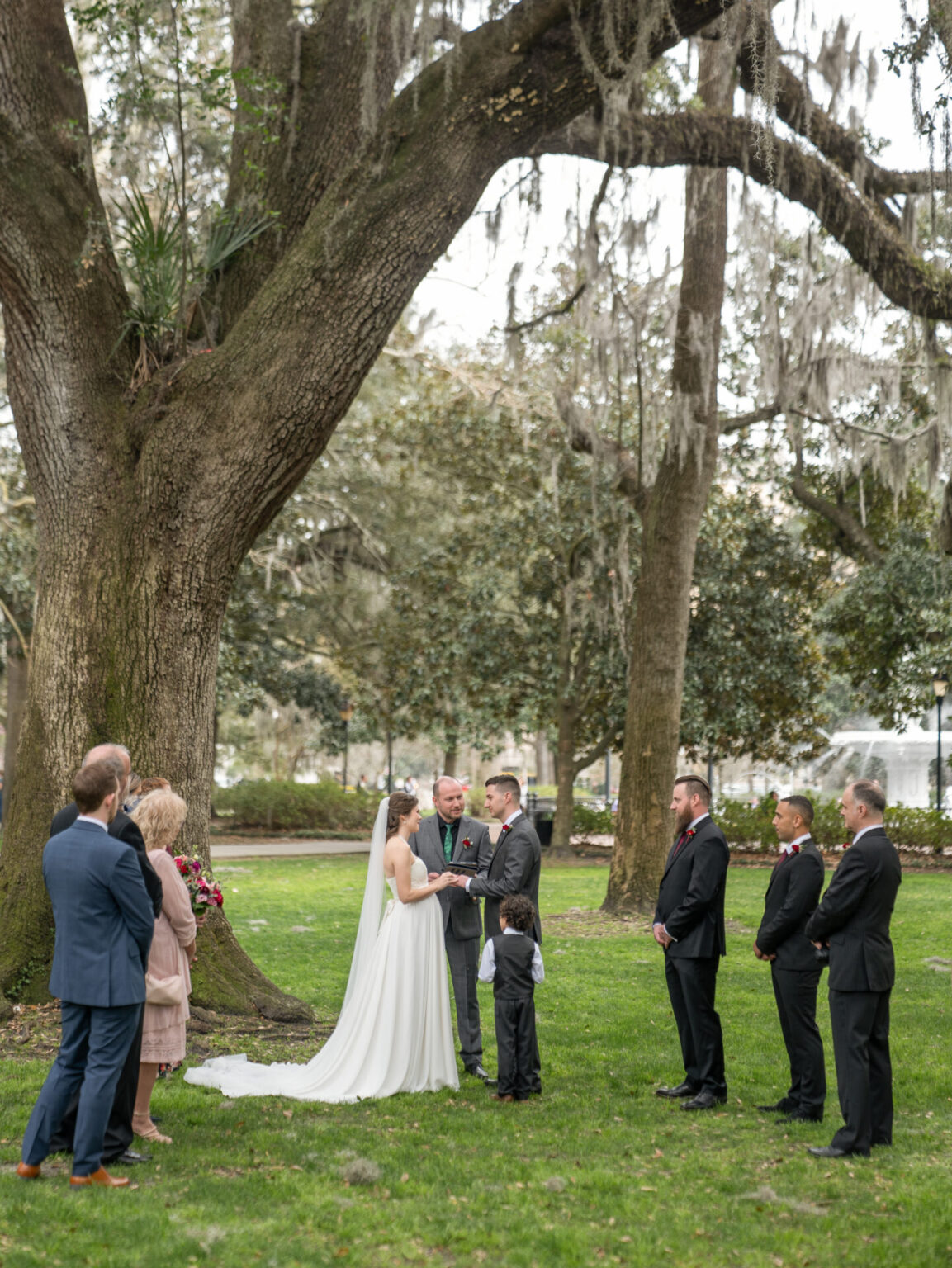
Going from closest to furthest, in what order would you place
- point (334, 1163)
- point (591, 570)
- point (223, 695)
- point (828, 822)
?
point (334, 1163) < point (591, 570) < point (828, 822) < point (223, 695)

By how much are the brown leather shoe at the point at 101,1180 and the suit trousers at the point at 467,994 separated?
2.56 m

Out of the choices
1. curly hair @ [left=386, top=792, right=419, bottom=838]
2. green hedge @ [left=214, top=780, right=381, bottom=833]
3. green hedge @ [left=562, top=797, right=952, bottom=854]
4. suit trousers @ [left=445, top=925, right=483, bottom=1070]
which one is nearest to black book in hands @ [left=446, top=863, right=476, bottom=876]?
suit trousers @ [left=445, top=925, right=483, bottom=1070]

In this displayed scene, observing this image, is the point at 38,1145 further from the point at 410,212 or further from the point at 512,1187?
the point at 410,212

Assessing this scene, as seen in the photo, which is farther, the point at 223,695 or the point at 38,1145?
the point at 223,695

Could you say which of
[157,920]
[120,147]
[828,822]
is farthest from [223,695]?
[157,920]

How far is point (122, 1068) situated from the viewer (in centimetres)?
450

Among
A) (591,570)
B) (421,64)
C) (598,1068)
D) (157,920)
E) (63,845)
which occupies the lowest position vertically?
(598,1068)

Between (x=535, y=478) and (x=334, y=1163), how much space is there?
57.1ft

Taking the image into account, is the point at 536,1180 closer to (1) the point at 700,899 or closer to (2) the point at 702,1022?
(2) the point at 702,1022

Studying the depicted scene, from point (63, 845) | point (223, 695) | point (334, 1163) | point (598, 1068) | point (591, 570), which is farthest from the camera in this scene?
point (223, 695)

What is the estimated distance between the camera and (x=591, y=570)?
65.8 ft

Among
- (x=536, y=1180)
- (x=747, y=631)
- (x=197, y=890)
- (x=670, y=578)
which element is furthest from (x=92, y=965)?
(x=747, y=631)

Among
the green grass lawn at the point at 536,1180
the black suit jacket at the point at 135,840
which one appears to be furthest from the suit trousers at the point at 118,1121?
the black suit jacket at the point at 135,840

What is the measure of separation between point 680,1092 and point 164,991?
110 inches
